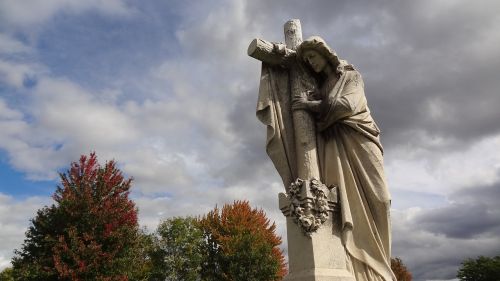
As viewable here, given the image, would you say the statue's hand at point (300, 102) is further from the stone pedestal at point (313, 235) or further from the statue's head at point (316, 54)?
the stone pedestal at point (313, 235)

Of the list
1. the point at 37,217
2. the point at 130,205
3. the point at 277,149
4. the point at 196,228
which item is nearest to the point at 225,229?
the point at 196,228

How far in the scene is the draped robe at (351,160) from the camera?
17.6 ft

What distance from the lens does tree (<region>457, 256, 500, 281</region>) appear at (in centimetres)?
5025

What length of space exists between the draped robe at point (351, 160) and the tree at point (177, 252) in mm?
31072

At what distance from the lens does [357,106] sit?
562 cm

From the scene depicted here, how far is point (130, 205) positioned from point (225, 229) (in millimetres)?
17791

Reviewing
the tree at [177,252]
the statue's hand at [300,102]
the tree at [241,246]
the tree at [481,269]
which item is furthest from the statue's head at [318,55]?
the tree at [481,269]

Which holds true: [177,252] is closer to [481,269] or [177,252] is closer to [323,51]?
[323,51]

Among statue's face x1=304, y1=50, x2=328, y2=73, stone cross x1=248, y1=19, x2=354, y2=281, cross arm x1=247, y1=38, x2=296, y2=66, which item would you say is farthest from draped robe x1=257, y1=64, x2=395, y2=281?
cross arm x1=247, y1=38, x2=296, y2=66

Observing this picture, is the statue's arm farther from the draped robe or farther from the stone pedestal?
the stone pedestal

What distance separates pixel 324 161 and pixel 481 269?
55.2 m

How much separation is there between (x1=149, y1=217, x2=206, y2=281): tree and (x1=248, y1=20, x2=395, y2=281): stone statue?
31054 mm

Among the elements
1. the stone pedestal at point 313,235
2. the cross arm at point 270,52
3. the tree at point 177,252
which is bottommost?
the stone pedestal at point 313,235

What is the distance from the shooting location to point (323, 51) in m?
A: 5.92
